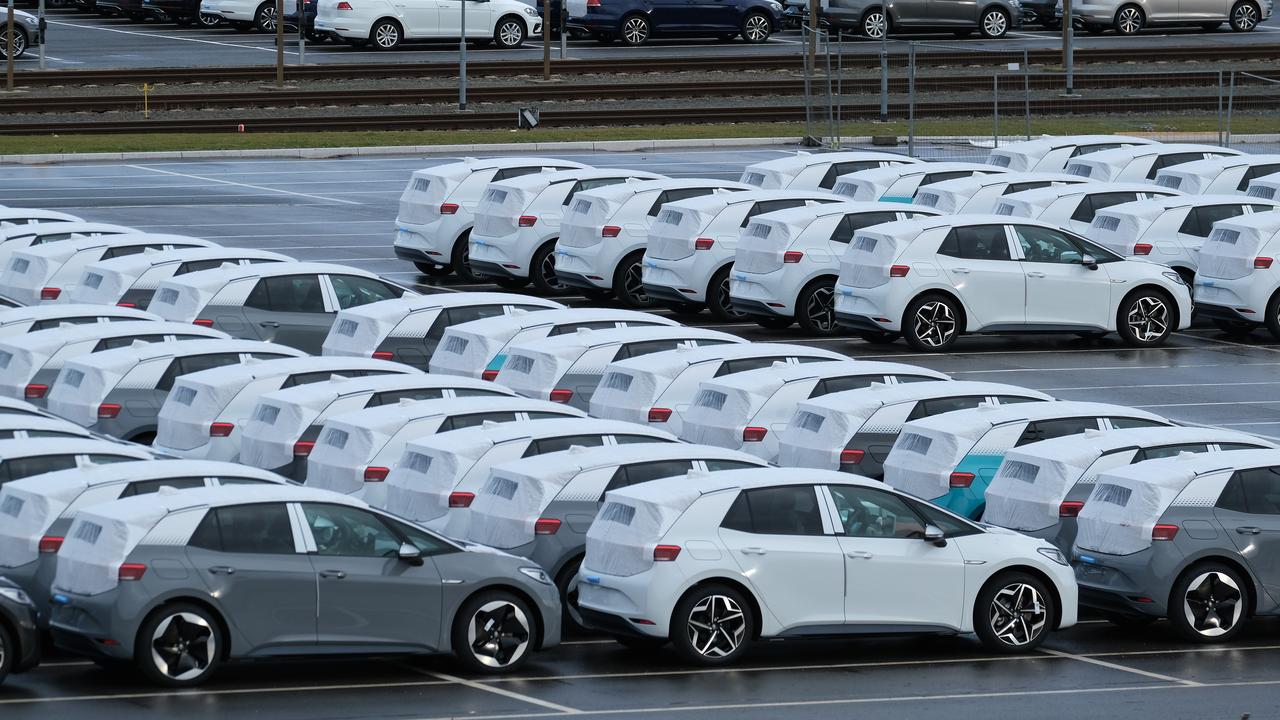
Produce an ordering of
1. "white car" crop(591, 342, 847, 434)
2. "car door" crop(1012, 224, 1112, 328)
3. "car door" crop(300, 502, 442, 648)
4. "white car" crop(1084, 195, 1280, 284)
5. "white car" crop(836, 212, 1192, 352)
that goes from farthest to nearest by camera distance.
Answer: "white car" crop(1084, 195, 1280, 284) → "car door" crop(1012, 224, 1112, 328) → "white car" crop(836, 212, 1192, 352) → "white car" crop(591, 342, 847, 434) → "car door" crop(300, 502, 442, 648)

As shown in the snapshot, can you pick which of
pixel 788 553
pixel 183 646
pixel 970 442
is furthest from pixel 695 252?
pixel 183 646

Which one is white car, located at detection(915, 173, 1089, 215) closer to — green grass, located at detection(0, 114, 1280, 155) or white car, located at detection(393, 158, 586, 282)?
white car, located at detection(393, 158, 586, 282)

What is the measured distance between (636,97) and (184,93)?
9.41m

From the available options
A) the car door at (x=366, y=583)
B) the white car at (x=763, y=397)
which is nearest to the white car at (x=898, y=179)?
the white car at (x=763, y=397)

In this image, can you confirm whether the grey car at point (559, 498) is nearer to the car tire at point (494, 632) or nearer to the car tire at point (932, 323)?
the car tire at point (494, 632)

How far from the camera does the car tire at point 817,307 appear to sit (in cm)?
2567

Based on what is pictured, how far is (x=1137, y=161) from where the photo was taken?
33.1m

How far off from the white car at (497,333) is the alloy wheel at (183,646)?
23.4 ft

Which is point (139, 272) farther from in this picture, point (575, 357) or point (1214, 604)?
point (1214, 604)

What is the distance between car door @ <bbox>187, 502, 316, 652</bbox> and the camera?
12789 mm

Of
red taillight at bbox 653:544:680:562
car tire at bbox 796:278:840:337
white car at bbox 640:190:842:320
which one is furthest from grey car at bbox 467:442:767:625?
white car at bbox 640:190:842:320

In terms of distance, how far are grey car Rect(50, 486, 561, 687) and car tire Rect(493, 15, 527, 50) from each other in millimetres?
42844

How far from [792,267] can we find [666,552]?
12.3 meters

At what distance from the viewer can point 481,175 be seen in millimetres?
29234
